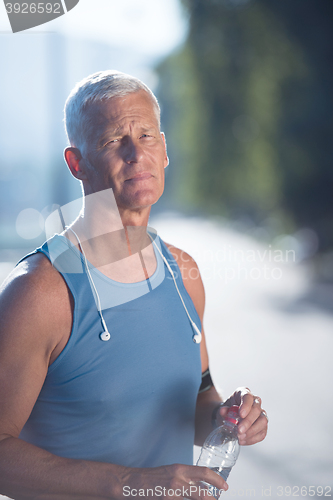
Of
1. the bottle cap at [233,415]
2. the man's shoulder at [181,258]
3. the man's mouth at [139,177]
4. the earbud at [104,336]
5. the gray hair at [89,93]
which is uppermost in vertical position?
the gray hair at [89,93]

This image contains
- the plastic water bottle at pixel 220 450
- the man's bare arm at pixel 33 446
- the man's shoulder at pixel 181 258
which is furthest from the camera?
the man's shoulder at pixel 181 258

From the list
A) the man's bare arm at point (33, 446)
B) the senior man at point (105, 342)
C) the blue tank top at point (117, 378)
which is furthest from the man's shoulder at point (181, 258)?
the man's bare arm at point (33, 446)

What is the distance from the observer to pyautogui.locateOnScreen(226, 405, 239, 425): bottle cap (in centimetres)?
115

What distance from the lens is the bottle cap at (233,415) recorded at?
3.78ft

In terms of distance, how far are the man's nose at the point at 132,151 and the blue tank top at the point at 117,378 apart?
264 millimetres

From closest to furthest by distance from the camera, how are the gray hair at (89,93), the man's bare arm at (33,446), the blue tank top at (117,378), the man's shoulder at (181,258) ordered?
the man's bare arm at (33,446), the blue tank top at (117,378), the gray hair at (89,93), the man's shoulder at (181,258)

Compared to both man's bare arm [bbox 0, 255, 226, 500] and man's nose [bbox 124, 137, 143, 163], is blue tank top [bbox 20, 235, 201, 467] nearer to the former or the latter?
man's bare arm [bbox 0, 255, 226, 500]

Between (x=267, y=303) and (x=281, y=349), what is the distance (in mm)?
1947

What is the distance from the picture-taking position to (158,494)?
986 mm

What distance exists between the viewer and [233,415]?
116cm

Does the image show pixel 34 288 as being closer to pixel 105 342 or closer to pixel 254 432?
pixel 105 342

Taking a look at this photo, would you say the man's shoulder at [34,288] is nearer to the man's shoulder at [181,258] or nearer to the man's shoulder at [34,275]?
the man's shoulder at [34,275]

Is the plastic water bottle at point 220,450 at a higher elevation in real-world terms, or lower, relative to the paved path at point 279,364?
lower

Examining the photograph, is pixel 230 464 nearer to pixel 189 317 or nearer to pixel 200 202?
pixel 189 317
